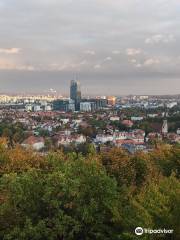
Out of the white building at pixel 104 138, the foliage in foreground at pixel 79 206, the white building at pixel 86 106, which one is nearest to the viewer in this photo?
the foliage in foreground at pixel 79 206

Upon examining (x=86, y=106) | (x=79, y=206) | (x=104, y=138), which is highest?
(x=79, y=206)

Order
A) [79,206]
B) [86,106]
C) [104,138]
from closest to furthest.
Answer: [79,206] → [104,138] → [86,106]

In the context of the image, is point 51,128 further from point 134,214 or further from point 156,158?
point 134,214

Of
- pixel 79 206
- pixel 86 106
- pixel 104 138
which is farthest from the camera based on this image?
pixel 86 106

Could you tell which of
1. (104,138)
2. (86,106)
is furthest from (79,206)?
(86,106)

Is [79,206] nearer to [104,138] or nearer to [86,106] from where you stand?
[104,138]

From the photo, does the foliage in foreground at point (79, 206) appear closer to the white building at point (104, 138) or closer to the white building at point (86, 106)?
the white building at point (104, 138)

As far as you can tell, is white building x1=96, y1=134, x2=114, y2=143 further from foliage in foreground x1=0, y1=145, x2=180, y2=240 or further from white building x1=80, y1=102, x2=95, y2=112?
white building x1=80, y1=102, x2=95, y2=112

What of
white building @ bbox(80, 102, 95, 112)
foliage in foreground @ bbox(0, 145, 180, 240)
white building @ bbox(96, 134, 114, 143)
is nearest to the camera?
foliage in foreground @ bbox(0, 145, 180, 240)

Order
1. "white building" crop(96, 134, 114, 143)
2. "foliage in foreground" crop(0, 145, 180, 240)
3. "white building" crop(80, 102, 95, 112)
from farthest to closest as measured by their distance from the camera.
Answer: "white building" crop(80, 102, 95, 112), "white building" crop(96, 134, 114, 143), "foliage in foreground" crop(0, 145, 180, 240)

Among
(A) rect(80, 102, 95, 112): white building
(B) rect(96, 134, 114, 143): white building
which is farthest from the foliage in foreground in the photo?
(A) rect(80, 102, 95, 112): white building

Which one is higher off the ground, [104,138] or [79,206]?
[79,206]

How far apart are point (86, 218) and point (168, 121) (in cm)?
8374

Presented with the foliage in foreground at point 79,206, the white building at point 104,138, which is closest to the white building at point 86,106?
the white building at point 104,138
